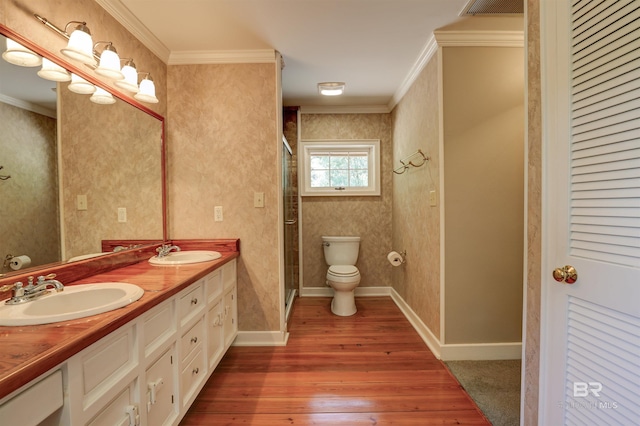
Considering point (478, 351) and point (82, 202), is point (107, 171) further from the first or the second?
point (478, 351)

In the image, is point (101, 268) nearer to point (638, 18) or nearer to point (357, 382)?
point (357, 382)

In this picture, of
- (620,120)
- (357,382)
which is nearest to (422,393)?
(357,382)

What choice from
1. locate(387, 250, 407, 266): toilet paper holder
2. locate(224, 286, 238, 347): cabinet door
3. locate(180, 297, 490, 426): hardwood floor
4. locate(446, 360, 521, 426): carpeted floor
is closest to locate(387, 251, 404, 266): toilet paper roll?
locate(387, 250, 407, 266): toilet paper holder

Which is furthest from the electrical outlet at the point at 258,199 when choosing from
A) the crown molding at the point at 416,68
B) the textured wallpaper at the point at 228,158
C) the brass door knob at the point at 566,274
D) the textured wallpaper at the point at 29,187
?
the brass door knob at the point at 566,274

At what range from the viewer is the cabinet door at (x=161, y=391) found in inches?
39.8

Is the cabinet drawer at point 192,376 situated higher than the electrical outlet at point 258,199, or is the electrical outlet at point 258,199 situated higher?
the electrical outlet at point 258,199

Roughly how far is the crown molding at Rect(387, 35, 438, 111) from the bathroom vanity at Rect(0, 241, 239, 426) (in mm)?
2106

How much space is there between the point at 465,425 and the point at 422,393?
0.26 metres

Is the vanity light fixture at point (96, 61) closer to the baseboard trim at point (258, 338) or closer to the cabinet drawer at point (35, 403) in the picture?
the cabinet drawer at point (35, 403)

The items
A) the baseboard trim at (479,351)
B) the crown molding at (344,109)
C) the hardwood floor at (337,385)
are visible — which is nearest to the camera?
the hardwood floor at (337,385)

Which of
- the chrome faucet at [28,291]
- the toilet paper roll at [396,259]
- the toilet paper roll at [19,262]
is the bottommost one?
the toilet paper roll at [396,259]

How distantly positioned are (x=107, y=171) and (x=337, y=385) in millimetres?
1859

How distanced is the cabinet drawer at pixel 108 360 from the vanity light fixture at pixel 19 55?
1.13 metres

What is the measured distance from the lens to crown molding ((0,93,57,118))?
0.97 metres
